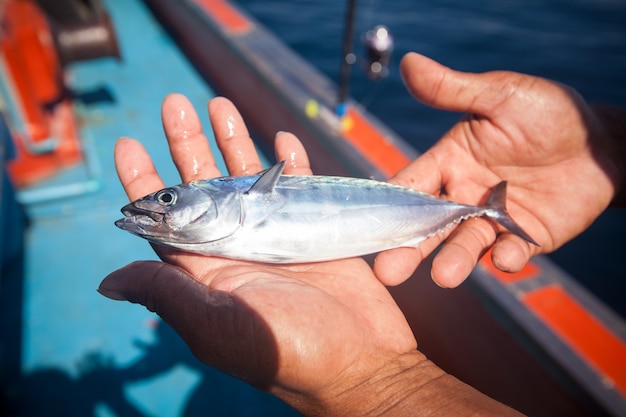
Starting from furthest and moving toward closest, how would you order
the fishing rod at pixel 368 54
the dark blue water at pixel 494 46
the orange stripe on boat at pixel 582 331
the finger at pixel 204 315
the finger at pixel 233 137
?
the dark blue water at pixel 494 46, the fishing rod at pixel 368 54, the finger at pixel 233 137, the orange stripe on boat at pixel 582 331, the finger at pixel 204 315

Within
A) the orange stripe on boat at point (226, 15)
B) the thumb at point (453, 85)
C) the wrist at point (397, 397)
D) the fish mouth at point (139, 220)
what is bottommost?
the wrist at point (397, 397)

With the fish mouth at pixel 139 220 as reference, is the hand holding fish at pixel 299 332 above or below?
below

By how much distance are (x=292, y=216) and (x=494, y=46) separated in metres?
10.8

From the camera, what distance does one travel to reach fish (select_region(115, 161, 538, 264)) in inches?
93.3

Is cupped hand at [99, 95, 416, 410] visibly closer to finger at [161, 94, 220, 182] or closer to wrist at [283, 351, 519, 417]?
wrist at [283, 351, 519, 417]

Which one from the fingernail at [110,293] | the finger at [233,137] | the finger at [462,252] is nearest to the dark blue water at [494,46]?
the finger at [462,252]

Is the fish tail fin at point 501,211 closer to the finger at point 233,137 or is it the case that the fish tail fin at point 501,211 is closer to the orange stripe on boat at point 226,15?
the finger at point 233,137

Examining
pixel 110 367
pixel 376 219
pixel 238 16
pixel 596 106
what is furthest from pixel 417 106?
pixel 110 367

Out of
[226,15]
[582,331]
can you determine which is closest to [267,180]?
[582,331]

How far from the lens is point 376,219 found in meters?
2.69

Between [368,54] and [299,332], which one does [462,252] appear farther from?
[368,54]

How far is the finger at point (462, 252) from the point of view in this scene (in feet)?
7.82

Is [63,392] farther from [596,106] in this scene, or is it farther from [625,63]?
[625,63]

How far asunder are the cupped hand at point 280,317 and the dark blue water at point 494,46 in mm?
4963
